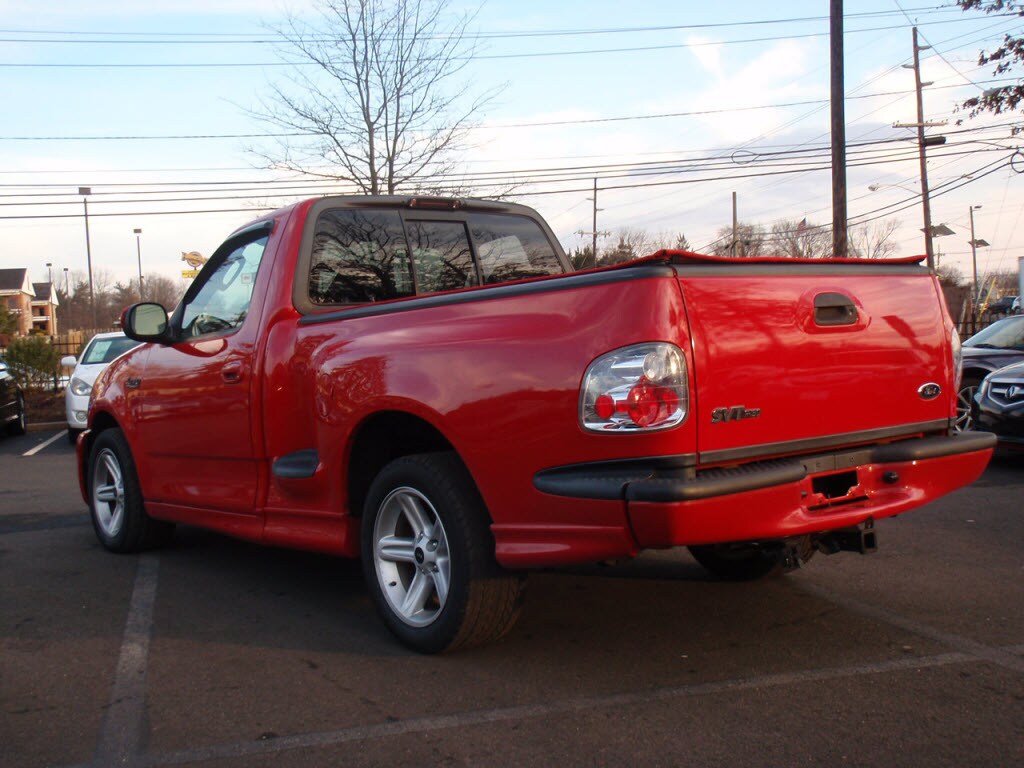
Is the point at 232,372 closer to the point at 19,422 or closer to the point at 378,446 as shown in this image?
the point at 378,446

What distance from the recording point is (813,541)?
403cm

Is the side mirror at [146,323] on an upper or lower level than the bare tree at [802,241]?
lower

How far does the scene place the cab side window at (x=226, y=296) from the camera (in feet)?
17.1

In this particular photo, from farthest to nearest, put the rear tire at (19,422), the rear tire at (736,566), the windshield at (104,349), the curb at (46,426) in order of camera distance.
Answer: the curb at (46,426) < the rear tire at (19,422) < the windshield at (104,349) < the rear tire at (736,566)

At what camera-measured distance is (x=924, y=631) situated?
4.23 metres

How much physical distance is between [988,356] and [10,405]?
13659 millimetres

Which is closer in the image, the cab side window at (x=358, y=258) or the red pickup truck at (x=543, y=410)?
the red pickup truck at (x=543, y=410)

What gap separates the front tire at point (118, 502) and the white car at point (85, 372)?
6.71 meters

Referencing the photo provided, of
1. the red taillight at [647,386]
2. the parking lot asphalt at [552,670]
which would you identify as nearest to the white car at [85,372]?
the parking lot asphalt at [552,670]

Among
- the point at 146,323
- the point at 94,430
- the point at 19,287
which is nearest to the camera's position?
the point at 146,323

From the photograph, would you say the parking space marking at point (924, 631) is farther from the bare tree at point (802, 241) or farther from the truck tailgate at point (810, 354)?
the bare tree at point (802, 241)

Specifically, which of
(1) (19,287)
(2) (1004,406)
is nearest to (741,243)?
(2) (1004,406)

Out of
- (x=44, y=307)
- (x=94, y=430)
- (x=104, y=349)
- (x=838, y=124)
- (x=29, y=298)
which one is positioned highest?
(x=29, y=298)

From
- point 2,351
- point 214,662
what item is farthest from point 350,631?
point 2,351
